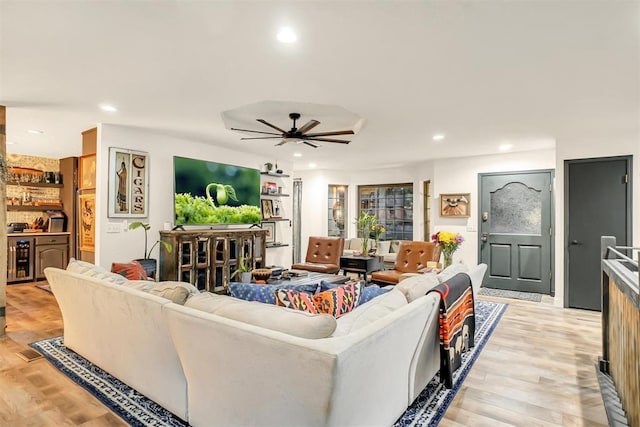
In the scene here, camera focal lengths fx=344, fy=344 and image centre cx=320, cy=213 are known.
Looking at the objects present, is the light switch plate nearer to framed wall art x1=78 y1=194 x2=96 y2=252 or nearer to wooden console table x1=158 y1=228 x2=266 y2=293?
framed wall art x1=78 y1=194 x2=96 y2=252

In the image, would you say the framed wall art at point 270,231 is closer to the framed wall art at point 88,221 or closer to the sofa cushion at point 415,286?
the framed wall art at point 88,221

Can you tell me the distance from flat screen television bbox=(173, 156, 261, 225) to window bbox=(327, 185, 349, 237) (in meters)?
2.60

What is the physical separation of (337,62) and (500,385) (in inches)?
103

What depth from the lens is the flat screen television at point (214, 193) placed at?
4.98 metres

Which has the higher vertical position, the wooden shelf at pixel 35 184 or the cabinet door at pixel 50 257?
the wooden shelf at pixel 35 184

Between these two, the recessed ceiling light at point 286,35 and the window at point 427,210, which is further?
the window at point 427,210

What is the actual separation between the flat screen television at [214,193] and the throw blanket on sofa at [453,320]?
12.7 feet

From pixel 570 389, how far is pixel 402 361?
1512 mm

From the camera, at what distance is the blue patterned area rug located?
2.03 metres

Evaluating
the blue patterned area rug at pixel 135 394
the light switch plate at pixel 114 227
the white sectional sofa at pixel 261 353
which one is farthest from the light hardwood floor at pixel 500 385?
the light switch plate at pixel 114 227

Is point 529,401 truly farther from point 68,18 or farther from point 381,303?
point 68,18

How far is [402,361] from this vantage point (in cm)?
189

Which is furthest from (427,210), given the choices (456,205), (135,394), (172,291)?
(135,394)

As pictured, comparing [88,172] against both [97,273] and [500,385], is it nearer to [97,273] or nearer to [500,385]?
[97,273]
